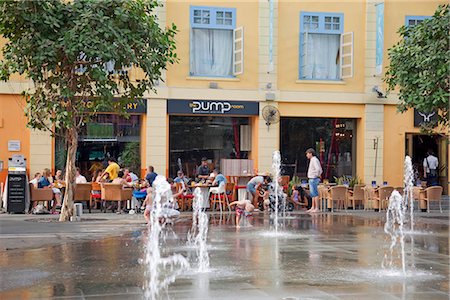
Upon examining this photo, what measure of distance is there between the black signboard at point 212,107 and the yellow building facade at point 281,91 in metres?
0.03

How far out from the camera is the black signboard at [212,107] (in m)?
24.2

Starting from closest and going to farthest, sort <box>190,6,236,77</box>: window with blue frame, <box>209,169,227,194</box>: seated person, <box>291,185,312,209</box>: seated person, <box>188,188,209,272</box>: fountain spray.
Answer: <box>188,188,209,272</box>: fountain spray, <box>209,169,227,194</box>: seated person, <box>291,185,312,209</box>: seated person, <box>190,6,236,77</box>: window with blue frame

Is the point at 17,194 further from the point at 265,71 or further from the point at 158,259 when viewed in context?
the point at 158,259

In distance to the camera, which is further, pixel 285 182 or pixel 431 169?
pixel 431 169

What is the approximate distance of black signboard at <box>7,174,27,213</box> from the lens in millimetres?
20422

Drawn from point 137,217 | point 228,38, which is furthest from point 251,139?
point 137,217

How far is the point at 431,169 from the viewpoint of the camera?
25.8 meters

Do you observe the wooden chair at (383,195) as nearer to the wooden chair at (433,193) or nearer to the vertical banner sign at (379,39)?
the wooden chair at (433,193)

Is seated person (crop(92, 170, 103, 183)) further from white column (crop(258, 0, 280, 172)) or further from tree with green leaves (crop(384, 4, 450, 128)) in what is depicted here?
tree with green leaves (crop(384, 4, 450, 128))

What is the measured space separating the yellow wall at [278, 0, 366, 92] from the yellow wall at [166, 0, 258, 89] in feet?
3.03

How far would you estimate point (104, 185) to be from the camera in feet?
69.5

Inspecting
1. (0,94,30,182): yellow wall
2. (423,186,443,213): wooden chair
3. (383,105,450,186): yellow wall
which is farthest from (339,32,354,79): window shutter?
(0,94,30,182): yellow wall

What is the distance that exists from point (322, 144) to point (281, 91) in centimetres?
265

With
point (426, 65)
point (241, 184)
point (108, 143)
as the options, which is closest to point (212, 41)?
point (108, 143)
